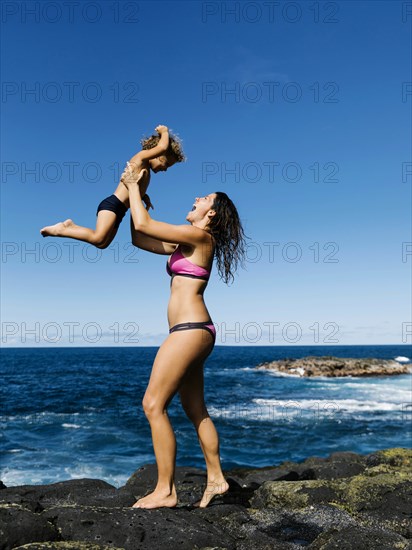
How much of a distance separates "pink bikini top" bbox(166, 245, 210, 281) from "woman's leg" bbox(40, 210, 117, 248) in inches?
24.5

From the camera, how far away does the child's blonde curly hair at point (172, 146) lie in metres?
5.19

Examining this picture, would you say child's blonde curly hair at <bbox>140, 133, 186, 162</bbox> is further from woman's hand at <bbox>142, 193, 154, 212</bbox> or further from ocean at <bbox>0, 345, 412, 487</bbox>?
ocean at <bbox>0, 345, 412, 487</bbox>

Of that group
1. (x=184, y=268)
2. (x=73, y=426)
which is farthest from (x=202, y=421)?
(x=73, y=426)

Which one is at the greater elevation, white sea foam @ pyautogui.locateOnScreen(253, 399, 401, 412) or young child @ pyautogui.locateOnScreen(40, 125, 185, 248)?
young child @ pyautogui.locateOnScreen(40, 125, 185, 248)

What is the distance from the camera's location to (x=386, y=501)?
584 centimetres

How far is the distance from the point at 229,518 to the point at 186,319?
1959mm

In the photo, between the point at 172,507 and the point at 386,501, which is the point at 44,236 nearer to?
the point at 172,507

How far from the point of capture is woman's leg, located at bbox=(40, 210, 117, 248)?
4.80 m

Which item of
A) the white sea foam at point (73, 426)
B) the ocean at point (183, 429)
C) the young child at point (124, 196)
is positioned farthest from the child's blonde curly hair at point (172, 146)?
the white sea foam at point (73, 426)

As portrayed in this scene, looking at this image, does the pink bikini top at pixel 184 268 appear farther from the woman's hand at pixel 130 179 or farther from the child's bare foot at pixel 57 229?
the child's bare foot at pixel 57 229

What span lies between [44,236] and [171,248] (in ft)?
3.89

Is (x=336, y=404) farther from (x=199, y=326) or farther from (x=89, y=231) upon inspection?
(x=89, y=231)

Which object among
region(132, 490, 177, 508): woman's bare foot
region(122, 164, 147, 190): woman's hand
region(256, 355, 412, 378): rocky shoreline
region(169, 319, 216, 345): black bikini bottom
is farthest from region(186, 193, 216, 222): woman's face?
region(256, 355, 412, 378): rocky shoreline

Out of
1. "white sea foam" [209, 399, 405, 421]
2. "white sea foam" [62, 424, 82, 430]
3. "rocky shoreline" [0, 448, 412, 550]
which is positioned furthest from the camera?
"white sea foam" [209, 399, 405, 421]
